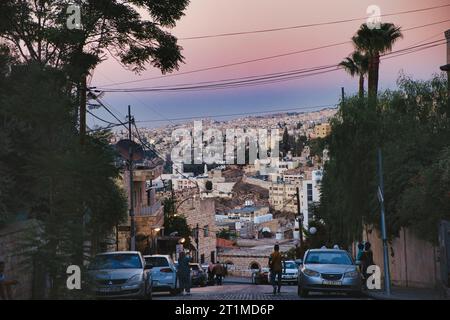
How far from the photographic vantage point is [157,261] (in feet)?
103

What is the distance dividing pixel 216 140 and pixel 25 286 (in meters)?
55.1

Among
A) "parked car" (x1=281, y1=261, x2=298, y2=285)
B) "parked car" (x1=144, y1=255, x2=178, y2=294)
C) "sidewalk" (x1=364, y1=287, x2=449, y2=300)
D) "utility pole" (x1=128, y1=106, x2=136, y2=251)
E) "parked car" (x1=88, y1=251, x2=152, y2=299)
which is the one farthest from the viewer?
"parked car" (x1=281, y1=261, x2=298, y2=285)

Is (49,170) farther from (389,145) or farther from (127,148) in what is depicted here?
(127,148)

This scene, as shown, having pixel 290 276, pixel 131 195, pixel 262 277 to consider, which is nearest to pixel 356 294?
pixel 131 195

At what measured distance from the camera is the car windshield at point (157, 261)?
102ft

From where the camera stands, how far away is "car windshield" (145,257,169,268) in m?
31.1

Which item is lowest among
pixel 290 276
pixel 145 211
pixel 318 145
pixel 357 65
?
pixel 290 276

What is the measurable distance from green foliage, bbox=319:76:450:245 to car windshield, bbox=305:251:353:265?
11.4ft

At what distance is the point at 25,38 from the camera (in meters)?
23.7

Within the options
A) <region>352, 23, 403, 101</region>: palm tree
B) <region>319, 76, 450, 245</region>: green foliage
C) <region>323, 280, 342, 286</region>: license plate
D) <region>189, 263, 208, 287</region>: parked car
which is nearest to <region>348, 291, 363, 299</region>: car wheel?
<region>323, 280, 342, 286</region>: license plate

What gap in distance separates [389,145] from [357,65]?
20112 millimetres

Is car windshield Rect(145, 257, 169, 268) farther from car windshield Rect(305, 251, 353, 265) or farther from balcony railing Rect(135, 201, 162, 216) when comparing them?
balcony railing Rect(135, 201, 162, 216)

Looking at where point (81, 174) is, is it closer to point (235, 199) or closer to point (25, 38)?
point (25, 38)
